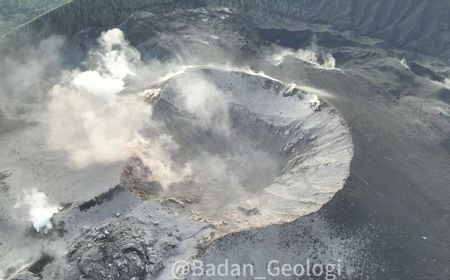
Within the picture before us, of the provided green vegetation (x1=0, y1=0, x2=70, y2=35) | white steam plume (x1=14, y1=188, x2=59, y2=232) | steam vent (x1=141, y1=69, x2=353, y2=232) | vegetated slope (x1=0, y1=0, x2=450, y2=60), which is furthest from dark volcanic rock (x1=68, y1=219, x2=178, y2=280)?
green vegetation (x1=0, y1=0, x2=70, y2=35)

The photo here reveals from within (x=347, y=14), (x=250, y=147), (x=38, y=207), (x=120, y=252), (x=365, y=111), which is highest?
(x=120, y=252)

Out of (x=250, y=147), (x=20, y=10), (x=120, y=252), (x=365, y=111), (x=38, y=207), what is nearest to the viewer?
(x=120, y=252)

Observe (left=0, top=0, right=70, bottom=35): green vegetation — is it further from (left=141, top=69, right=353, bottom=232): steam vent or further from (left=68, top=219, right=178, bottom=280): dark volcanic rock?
(left=68, top=219, right=178, bottom=280): dark volcanic rock

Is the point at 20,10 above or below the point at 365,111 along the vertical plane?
below

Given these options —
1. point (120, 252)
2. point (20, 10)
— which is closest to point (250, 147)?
point (120, 252)

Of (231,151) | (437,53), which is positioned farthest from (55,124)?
(437,53)

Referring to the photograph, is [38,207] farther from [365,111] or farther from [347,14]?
[347,14]

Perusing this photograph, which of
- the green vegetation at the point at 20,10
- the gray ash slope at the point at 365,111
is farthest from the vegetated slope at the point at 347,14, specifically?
the green vegetation at the point at 20,10

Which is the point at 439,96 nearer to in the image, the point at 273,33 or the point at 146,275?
the point at 273,33

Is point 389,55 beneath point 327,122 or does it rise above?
beneath
